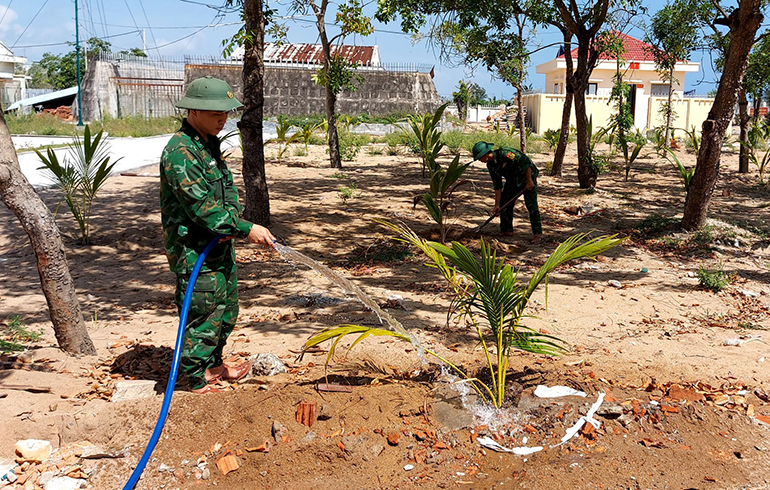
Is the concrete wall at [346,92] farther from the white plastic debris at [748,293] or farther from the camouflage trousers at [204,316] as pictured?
the camouflage trousers at [204,316]

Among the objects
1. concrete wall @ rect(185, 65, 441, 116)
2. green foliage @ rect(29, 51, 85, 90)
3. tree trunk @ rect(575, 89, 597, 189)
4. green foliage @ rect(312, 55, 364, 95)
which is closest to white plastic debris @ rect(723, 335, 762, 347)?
tree trunk @ rect(575, 89, 597, 189)

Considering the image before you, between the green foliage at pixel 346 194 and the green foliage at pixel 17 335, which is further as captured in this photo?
the green foliage at pixel 346 194

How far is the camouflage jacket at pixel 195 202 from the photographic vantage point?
3.00 m

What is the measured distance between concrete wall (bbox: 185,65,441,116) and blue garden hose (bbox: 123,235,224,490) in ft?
80.6

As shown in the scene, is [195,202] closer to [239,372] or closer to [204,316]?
[204,316]

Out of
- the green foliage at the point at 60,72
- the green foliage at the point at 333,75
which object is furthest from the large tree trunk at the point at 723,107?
the green foliage at the point at 60,72

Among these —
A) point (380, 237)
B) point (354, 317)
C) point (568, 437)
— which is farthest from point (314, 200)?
point (568, 437)

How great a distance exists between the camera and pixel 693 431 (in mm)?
2992

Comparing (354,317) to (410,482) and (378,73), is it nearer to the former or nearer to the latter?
(410,482)

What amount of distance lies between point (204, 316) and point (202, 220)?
1.70 feet

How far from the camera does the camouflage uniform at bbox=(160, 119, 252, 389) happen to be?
3014mm

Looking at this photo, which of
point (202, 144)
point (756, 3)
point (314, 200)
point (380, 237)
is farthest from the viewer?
point (314, 200)

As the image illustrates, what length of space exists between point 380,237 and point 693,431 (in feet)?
15.5

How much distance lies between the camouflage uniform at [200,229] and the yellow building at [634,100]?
2293 centimetres
